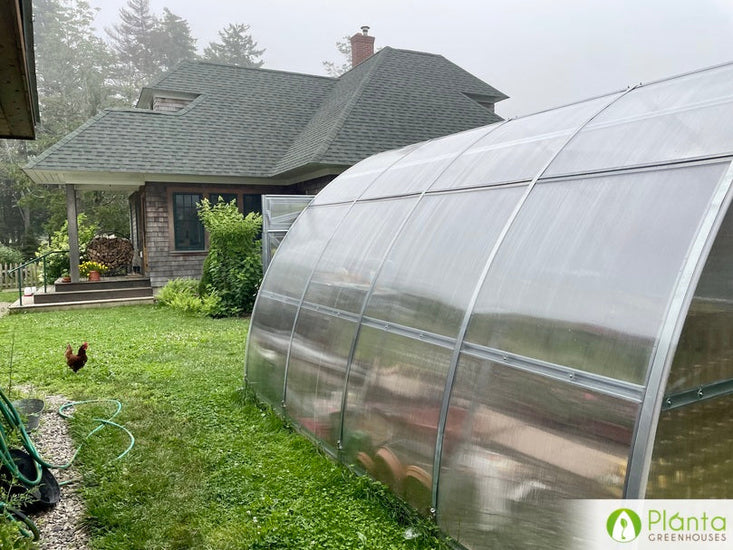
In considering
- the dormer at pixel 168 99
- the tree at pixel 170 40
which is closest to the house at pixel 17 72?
the dormer at pixel 168 99

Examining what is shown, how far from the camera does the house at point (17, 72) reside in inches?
108

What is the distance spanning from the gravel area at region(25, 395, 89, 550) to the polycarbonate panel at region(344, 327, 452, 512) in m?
1.91

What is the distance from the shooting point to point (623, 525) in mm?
2229

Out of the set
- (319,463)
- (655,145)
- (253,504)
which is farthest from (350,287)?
(655,145)

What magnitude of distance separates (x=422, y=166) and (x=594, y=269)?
2.61 meters

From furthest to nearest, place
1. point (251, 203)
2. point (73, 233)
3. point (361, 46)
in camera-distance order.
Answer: point (361, 46) < point (251, 203) < point (73, 233)

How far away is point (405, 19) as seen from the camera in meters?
72.9

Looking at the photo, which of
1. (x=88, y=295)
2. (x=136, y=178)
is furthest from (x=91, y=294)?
(x=136, y=178)

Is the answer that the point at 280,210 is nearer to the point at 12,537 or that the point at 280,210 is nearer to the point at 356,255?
the point at 356,255

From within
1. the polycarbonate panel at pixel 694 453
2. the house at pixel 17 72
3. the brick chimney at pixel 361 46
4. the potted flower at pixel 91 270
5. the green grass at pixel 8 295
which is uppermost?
the brick chimney at pixel 361 46

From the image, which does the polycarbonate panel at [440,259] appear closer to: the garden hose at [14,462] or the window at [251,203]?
the garden hose at [14,462]

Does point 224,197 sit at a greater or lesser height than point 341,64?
lesser

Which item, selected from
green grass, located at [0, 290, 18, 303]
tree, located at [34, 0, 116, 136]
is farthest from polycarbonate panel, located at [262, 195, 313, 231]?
tree, located at [34, 0, 116, 136]

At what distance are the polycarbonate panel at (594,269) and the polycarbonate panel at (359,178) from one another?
2649 millimetres
